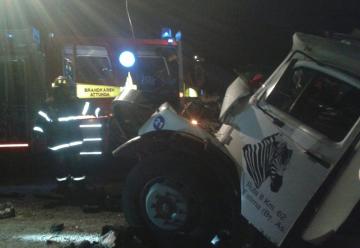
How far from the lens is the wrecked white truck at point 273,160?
3500mm

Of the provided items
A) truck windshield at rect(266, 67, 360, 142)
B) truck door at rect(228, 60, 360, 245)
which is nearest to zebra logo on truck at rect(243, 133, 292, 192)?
truck door at rect(228, 60, 360, 245)

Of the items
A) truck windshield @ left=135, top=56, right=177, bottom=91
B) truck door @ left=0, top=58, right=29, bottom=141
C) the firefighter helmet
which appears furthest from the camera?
truck windshield @ left=135, top=56, right=177, bottom=91

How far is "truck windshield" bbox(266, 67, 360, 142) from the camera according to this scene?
365cm

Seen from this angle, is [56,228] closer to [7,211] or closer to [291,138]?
[7,211]

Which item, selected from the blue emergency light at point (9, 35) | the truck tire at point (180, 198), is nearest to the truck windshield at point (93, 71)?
the blue emergency light at point (9, 35)

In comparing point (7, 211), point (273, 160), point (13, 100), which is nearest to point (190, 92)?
point (13, 100)

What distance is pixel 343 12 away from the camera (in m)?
21.3

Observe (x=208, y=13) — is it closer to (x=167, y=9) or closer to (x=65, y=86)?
(x=167, y=9)

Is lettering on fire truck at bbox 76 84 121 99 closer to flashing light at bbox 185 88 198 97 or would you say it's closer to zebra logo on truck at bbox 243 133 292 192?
flashing light at bbox 185 88 198 97

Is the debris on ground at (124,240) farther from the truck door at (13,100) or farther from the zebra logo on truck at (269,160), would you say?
the truck door at (13,100)

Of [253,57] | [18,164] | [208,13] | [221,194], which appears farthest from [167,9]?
[221,194]

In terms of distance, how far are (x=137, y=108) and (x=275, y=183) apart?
2.49 m

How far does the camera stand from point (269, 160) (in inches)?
148

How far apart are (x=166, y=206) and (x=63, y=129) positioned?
2986 mm
